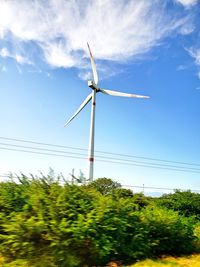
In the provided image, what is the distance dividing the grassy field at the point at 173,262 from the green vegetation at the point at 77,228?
514 mm

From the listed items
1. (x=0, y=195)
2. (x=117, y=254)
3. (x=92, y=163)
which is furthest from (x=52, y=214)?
(x=92, y=163)

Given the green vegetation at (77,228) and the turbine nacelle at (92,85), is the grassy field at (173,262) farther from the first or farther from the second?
the turbine nacelle at (92,85)

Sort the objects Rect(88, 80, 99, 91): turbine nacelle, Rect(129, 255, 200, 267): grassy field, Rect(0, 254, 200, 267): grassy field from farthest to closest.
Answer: Rect(88, 80, 99, 91): turbine nacelle, Rect(129, 255, 200, 267): grassy field, Rect(0, 254, 200, 267): grassy field

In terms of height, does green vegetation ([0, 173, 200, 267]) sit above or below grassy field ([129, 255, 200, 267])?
above

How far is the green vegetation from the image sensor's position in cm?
1028

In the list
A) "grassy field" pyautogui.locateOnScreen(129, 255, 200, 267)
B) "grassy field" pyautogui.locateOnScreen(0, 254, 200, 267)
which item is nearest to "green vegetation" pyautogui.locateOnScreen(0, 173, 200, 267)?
"grassy field" pyautogui.locateOnScreen(0, 254, 200, 267)

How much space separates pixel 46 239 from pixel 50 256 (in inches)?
19.4

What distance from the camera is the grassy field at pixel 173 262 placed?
11.2 metres

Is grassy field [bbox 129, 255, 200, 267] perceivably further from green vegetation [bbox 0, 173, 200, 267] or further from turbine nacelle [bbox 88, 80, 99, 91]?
turbine nacelle [bbox 88, 80, 99, 91]

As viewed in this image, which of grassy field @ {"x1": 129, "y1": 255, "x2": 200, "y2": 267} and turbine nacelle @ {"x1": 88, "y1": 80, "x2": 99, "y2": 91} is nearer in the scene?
grassy field @ {"x1": 129, "y1": 255, "x2": 200, "y2": 267}

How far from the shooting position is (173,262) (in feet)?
38.6

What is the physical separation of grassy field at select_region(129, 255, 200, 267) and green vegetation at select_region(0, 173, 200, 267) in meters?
0.51

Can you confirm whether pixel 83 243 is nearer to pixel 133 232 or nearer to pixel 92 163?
pixel 133 232

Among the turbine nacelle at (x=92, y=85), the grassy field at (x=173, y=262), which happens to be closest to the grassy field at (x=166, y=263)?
the grassy field at (x=173, y=262)
